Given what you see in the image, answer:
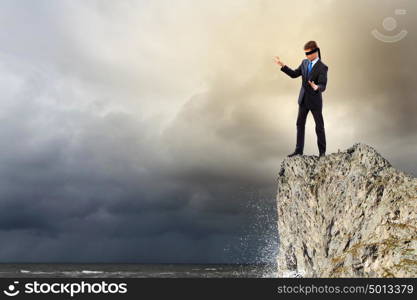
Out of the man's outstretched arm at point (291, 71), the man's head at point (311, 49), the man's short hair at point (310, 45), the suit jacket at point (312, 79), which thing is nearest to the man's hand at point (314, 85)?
the suit jacket at point (312, 79)

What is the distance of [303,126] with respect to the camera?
2047cm

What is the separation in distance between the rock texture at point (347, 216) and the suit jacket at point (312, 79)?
248cm

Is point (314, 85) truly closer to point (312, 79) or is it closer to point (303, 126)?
point (312, 79)

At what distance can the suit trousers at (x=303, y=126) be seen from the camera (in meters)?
19.8

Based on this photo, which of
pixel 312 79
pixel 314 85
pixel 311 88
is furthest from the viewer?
pixel 311 88

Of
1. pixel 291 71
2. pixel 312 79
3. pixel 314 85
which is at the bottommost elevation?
pixel 314 85

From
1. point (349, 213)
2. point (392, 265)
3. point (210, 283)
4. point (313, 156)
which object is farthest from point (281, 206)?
point (210, 283)

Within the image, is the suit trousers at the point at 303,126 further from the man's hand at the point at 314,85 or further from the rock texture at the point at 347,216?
the man's hand at the point at 314,85

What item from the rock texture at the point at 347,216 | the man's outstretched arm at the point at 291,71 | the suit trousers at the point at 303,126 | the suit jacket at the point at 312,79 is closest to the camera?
the rock texture at the point at 347,216

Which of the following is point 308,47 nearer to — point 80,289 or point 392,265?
point 392,265

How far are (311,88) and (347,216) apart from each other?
213 inches

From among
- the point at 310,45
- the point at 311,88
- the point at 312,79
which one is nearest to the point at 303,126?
the point at 311,88

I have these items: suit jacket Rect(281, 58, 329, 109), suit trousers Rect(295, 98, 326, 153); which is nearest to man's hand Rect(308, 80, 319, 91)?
suit jacket Rect(281, 58, 329, 109)

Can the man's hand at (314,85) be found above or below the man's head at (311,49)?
below
